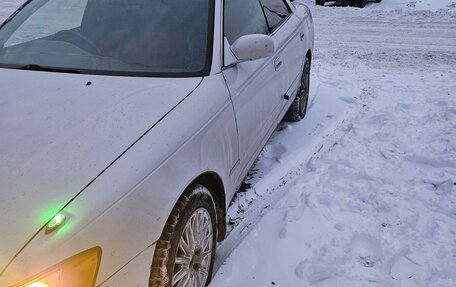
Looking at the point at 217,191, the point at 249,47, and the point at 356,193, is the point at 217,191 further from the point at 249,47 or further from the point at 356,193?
the point at 356,193

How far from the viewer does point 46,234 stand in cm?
154

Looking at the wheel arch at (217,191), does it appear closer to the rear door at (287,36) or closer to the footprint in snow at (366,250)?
the footprint in snow at (366,250)

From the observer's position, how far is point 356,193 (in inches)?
138

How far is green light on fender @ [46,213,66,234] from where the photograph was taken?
1.56m

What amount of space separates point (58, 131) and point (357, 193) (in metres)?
2.28

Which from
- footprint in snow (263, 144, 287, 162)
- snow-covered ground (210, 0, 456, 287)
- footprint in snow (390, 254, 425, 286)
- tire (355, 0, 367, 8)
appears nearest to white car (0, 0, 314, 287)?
snow-covered ground (210, 0, 456, 287)

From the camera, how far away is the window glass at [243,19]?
3051 millimetres

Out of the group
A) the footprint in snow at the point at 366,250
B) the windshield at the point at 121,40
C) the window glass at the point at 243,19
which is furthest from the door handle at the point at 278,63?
the footprint in snow at the point at 366,250

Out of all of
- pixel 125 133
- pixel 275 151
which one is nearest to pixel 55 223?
pixel 125 133

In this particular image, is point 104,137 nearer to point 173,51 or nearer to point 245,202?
point 173,51

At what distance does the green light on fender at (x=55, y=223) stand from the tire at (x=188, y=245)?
18.4 inches

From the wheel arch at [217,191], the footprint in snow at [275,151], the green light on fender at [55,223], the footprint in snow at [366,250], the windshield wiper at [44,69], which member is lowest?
the footprint in snow at [275,151]

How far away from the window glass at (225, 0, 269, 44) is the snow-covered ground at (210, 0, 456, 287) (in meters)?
1.16

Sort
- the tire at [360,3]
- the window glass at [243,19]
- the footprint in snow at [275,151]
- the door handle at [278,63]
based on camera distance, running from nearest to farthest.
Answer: the window glass at [243,19] → the door handle at [278,63] → the footprint in snow at [275,151] → the tire at [360,3]
